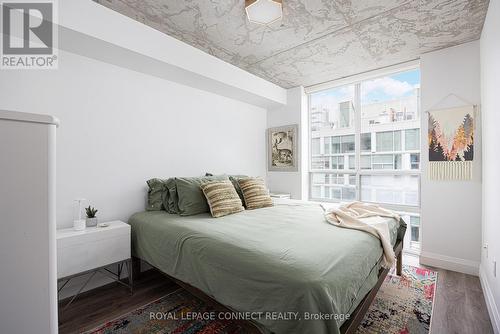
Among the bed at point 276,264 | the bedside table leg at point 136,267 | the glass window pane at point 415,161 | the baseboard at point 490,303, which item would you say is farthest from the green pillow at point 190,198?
the glass window pane at point 415,161

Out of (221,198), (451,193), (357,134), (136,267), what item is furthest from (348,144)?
(136,267)

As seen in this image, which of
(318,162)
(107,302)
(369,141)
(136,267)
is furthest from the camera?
(318,162)

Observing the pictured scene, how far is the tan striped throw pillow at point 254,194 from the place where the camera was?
2.88 metres

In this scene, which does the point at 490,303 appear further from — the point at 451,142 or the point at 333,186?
the point at 333,186

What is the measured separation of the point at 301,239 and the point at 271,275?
452mm

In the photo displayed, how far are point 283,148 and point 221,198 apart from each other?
7.03ft

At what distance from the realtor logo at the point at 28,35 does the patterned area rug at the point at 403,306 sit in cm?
339

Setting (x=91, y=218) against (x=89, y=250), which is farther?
(x=91, y=218)

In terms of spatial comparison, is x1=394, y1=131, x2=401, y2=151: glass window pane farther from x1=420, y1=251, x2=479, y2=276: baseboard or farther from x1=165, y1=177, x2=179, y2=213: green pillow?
x1=165, y1=177, x2=179, y2=213: green pillow

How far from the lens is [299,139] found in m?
4.21

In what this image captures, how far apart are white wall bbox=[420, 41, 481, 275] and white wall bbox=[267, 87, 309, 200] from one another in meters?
1.75

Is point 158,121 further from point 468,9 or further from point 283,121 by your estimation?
point 468,9

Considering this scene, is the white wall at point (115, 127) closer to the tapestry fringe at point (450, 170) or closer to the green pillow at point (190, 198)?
the green pillow at point (190, 198)

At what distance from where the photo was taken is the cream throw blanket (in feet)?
6.09
